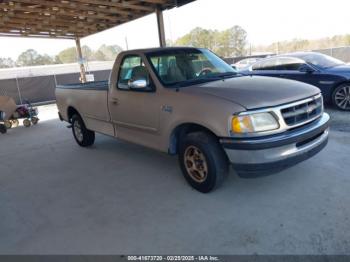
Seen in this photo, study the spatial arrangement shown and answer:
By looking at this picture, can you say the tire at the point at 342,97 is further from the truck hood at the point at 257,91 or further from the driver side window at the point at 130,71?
the driver side window at the point at 130,71

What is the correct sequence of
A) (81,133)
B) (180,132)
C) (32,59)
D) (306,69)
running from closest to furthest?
(180,132) → (81,133) → (306,69) → (32,59)

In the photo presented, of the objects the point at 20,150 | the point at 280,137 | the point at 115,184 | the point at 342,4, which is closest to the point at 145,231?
the point at 115,184

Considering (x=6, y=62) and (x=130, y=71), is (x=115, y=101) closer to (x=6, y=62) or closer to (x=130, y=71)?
(x=130, y=71)

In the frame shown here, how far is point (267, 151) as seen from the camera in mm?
2963

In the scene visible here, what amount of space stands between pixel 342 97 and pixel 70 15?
889cm

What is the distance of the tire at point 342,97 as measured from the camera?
22.7 ft

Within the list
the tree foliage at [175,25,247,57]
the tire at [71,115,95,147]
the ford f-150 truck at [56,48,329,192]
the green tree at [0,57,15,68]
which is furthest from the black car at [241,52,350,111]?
the green tree at [0,57,15,68]

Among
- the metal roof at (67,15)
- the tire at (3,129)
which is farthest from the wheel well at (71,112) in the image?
the metal roof at (67,15)

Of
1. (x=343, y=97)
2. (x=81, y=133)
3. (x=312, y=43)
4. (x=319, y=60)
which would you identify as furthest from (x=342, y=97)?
(x=312, y=43)

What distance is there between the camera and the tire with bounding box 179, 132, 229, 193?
3330 millimetres

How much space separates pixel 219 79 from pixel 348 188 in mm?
2063

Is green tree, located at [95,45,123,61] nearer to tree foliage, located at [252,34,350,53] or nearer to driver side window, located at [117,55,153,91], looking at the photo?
tree foliage, located at [252,34,350,53]

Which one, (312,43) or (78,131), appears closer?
(78,131)

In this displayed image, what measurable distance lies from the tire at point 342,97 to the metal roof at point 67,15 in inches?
184
